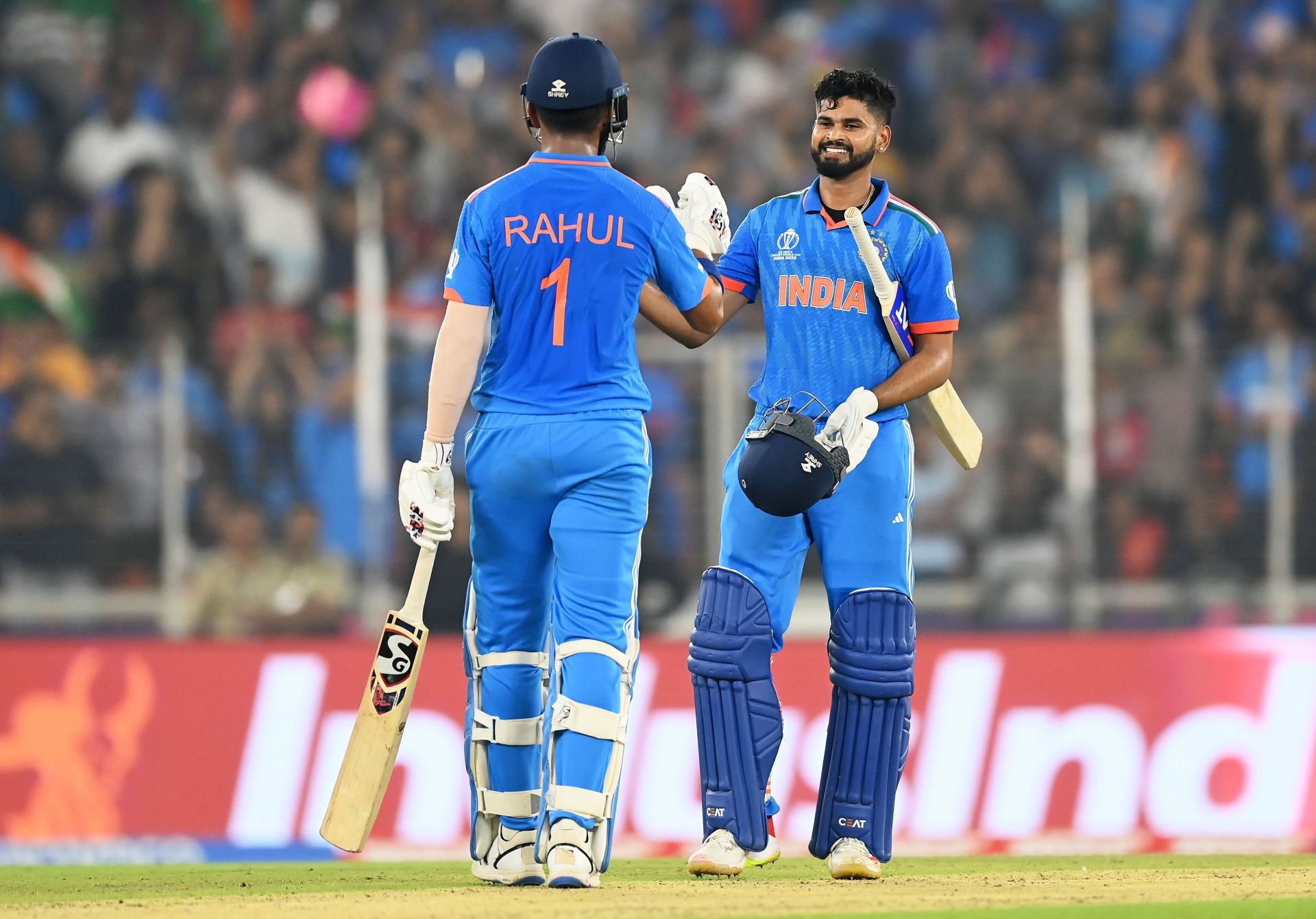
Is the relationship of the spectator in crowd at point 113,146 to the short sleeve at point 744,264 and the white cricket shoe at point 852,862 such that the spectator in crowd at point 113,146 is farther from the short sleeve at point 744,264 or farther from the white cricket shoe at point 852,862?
the white cricket shoe at point 852,862

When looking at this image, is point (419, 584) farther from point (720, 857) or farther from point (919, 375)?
point (919, 375)

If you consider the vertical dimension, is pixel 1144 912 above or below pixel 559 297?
below

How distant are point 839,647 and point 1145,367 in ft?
16.3

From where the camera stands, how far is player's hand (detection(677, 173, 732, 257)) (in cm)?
612

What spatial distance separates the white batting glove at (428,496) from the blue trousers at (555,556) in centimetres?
8

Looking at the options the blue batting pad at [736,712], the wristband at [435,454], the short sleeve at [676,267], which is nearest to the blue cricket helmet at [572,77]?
the short sleeve at [676,267]

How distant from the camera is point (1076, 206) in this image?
12188mm

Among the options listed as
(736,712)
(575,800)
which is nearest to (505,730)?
(575,800)

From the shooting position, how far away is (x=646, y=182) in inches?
524

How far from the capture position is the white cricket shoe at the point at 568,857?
18.5 ft

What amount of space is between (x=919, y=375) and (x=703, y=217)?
0.81m

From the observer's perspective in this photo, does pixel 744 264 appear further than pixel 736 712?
Yes

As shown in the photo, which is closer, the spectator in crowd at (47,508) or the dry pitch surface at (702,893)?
the dry pitch surface at (702,893)

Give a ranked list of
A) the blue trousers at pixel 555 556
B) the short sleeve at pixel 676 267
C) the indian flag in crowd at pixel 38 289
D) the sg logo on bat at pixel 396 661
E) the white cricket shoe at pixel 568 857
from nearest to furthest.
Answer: the white cricket shoe at pixel 568 857
the blue trousers at pixel 555 556
the short sleeve at pixel 676 267
the sg logo on bat at pixel 396 661
the indian flag in crowd at pixel 38 289
